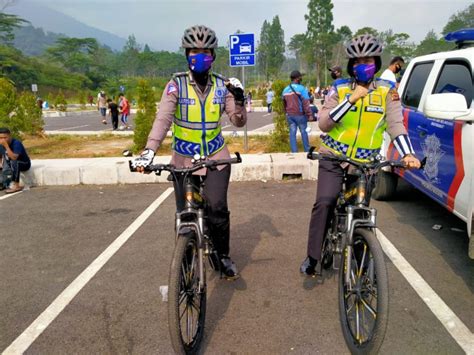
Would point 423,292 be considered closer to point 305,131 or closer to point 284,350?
point 284,350

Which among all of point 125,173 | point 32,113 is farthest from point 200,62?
point 32,113

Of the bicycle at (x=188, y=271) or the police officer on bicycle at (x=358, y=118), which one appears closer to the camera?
the bicycle at (x=188, y=271)

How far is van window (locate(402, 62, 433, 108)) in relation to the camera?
4.79 m

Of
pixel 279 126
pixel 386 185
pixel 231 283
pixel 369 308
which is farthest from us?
Result: pixel 279 126

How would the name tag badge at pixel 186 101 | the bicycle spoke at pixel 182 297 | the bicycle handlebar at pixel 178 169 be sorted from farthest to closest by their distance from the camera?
the name tag badge at pixel 186 101 < the bicycle handlebar at pixel 178 169 < the bicycle spoke at pixel 182 297

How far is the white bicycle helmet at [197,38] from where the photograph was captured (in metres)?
2.93

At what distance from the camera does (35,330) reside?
302 centimetres

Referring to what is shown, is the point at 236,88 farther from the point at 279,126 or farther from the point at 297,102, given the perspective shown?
the point at 279,126

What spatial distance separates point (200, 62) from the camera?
9.80 feet

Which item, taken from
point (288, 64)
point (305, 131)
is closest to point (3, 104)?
point (305, 131)

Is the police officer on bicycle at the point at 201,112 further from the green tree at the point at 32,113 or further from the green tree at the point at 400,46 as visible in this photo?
the green tree at the point at 400,46

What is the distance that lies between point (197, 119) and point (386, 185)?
364cm

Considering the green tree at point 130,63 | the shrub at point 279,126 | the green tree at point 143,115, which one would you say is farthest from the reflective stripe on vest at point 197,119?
the green tree at point 130,63

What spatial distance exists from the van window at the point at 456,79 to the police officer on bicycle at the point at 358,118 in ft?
4.09
